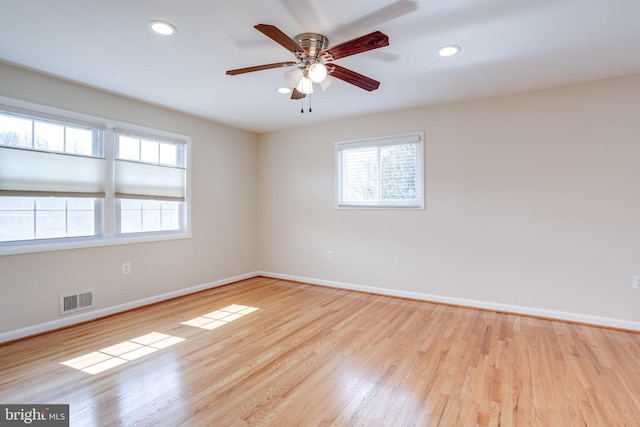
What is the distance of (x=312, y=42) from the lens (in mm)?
2312

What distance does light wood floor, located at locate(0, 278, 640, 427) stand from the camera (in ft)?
5.97

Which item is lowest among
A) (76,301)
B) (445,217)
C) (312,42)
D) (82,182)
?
(76,301)

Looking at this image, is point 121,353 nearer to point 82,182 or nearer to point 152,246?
point 152,246

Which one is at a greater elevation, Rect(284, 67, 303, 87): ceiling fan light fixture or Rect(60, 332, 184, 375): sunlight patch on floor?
Rect(284, 67, 303, 87): ceiling fan light fixture

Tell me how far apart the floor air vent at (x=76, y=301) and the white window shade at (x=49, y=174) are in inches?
40.1

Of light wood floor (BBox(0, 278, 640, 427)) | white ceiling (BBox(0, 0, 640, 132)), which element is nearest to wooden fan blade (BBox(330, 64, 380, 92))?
white ceiling (BBox(0, 0, 640, 132))

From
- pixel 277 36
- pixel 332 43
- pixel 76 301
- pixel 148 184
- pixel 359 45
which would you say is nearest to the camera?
pixel 277 36

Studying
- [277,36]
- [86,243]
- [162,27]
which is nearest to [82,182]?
[86,243]

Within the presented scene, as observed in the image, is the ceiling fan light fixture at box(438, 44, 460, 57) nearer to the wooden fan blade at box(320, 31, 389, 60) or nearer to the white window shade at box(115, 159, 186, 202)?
the wooden fan blade at box(320, 31, 389, 60)

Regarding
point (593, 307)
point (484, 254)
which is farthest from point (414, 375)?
point (593, 307)

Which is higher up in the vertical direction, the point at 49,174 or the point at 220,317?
the point at 49,174

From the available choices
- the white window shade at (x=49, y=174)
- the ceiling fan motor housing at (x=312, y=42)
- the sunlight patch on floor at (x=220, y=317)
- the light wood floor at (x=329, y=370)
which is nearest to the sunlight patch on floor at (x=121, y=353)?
the light wood floor at (x=329, y=370)

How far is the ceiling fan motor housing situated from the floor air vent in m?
3.26

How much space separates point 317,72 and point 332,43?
42cm
